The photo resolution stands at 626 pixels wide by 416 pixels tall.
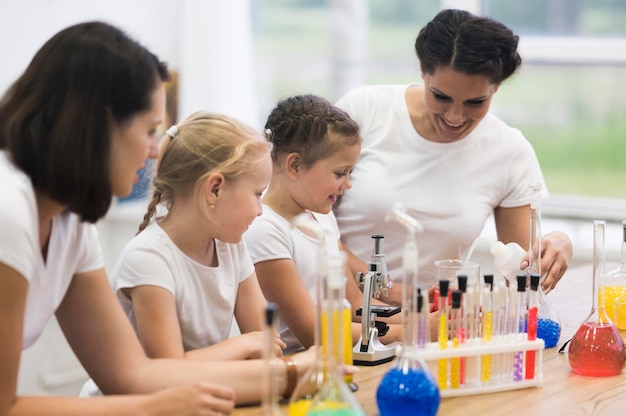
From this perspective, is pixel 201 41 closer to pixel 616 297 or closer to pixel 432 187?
pixel 432 187

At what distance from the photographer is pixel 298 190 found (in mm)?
2066

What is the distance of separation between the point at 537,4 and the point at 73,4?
1.81 meters

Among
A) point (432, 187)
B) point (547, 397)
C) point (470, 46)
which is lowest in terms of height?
point (547, 397)

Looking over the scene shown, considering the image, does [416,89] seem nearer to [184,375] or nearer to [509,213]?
[509,213]

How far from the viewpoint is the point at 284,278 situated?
77.8 inches

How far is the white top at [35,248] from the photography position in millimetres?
1350

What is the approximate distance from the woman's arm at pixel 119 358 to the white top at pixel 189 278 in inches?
5.1

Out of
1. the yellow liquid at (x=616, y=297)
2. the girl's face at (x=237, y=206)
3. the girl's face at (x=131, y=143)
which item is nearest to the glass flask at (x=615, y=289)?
the yellow liquid at (x=616, y=297)

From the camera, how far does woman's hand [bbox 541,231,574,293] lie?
6.88 ft

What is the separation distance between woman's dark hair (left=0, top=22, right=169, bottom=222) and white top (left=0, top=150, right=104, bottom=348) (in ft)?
0.12

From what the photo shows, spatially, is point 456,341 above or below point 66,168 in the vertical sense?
below

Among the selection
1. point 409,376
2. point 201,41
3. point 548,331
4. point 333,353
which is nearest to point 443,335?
point 409,376

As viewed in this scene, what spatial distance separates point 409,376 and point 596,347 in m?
0.49

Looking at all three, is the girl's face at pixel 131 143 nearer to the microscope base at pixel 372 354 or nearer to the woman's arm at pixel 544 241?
the microscope base at pixel 372 354
